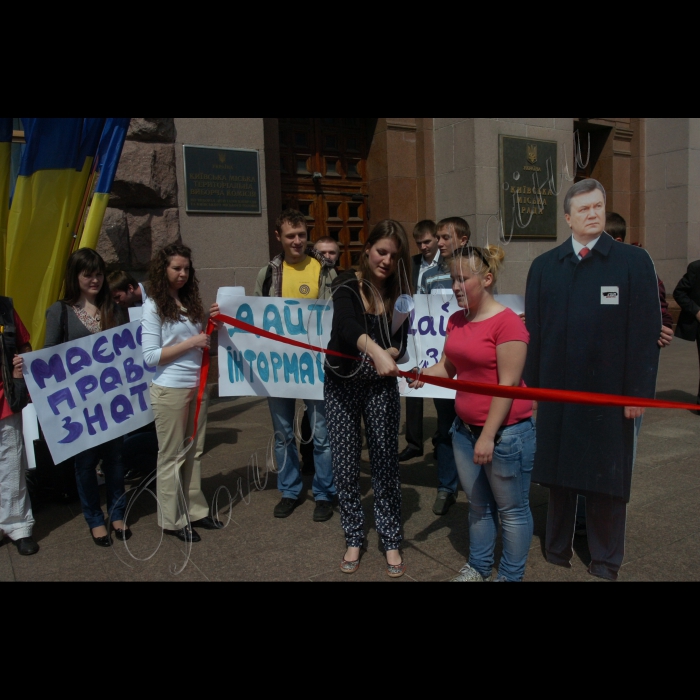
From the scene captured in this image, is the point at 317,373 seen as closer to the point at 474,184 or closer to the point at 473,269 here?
the point at 473,269

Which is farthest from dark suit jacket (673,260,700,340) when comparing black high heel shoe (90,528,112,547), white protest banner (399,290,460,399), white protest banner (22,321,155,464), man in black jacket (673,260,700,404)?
black high heel shoe (90,528,112,547)

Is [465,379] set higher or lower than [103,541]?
higher

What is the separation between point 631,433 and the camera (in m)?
3.08

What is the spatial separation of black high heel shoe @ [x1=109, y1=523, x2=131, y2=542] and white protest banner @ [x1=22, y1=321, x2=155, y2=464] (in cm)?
57

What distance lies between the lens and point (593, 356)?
3.01 meters

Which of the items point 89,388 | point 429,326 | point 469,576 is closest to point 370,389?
point 469,576

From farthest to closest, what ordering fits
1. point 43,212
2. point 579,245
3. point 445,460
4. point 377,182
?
point 377,182 < point 43,212 < point 445,460 < point 579,245

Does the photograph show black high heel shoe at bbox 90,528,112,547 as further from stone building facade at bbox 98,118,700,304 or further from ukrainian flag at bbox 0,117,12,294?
stone building facade at bbox 98,118,700,304

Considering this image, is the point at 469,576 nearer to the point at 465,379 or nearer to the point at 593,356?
the point at 465,379

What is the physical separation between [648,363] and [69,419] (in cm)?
319

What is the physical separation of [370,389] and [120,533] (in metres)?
1.92

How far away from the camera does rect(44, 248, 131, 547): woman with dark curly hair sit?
3.84 m

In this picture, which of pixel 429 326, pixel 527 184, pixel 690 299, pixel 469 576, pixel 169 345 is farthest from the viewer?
pixel 527 184

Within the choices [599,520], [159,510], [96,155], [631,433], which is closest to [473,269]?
[631,433]
